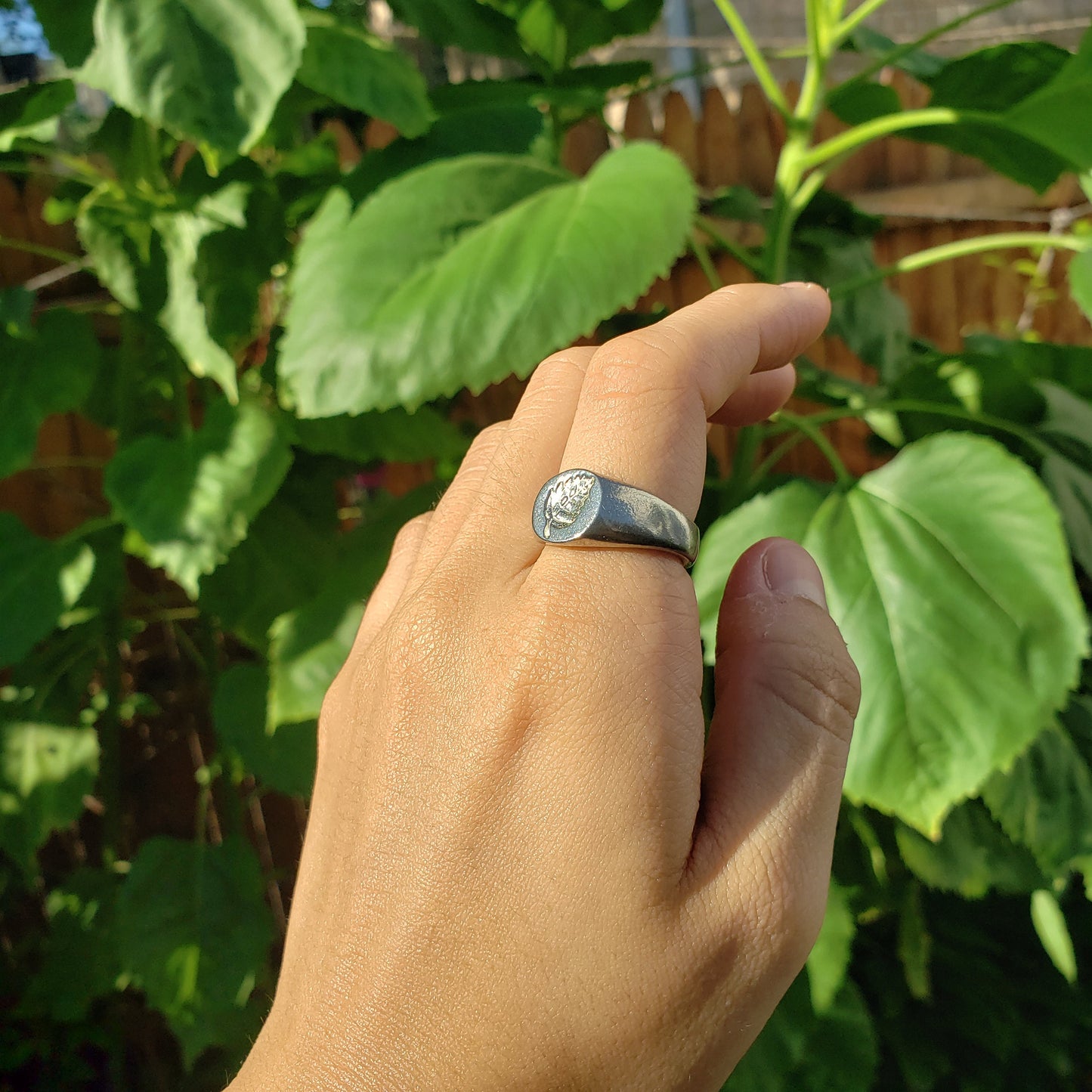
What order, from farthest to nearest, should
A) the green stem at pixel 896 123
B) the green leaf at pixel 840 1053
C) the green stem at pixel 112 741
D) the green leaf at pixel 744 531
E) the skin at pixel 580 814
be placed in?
the green stem at pixel 112 741 → the green leaf at pixel 840 1053 → the green stem at pixel 896 123 → the green leaf at pixel 744 531 → the skin at pixel 580 814

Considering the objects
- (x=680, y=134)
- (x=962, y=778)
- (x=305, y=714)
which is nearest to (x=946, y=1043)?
(x=962, y=778)

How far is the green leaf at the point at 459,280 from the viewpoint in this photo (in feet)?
3.37

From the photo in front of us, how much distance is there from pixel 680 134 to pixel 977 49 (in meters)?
1.60

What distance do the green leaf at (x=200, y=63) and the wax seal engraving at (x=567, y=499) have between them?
25.6 inches

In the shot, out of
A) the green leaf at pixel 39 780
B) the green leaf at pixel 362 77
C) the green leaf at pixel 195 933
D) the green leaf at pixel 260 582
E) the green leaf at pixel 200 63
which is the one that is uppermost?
the green leaf at pixel 200 63

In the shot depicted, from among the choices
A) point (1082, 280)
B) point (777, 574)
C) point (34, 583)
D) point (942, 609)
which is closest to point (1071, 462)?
point (1082, 280)

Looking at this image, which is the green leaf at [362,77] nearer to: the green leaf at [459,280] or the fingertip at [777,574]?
the green leaf at [459,280]

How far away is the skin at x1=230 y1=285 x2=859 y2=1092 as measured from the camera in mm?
599

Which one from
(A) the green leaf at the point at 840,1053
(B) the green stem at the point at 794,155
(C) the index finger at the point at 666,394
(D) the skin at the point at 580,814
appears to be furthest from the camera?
(A) the green leaf at the point at 840,1053

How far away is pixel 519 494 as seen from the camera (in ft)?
2.54

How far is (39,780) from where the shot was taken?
5.75ft

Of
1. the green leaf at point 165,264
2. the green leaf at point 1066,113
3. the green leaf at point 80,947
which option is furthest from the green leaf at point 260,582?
the green leaf at point 1066,113

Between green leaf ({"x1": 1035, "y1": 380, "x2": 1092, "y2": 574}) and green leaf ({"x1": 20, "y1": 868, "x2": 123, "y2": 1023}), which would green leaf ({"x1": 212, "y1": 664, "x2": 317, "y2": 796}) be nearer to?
green leaf ({"x1": 20, "y1": 868, "x2": 123, "y2": 1023})

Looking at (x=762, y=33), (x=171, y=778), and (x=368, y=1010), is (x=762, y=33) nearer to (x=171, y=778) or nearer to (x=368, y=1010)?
(x=171, y=778)
